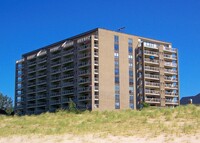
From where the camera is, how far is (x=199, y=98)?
12281cm

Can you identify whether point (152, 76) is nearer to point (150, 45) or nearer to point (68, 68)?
point (150, 45)

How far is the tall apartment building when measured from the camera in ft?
330

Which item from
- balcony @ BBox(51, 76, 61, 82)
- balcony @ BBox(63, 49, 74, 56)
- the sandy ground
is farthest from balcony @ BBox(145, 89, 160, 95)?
the sandy ground

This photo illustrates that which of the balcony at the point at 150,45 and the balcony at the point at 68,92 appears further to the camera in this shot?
the balcony at the point at 150,45

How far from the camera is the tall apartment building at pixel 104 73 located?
10056 centimetres

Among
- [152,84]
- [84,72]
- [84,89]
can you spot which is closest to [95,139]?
[84,89]

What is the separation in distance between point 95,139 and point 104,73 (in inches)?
3196

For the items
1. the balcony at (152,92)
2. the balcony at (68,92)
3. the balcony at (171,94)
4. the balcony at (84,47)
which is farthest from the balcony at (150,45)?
the balcony at (68,92)

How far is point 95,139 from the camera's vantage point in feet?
67.6

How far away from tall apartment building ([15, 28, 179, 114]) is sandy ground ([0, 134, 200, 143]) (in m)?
72.2

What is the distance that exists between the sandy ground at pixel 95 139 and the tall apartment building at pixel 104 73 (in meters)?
72.2

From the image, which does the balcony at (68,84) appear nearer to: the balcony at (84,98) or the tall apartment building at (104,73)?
the tall apartment building at (104,73)

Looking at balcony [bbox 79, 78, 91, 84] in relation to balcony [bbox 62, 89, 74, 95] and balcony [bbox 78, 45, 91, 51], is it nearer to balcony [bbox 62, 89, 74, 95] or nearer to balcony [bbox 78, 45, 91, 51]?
balcony [bbox 62, 89, 74, 95]

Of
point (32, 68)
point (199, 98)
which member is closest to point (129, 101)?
point (199, 98)
